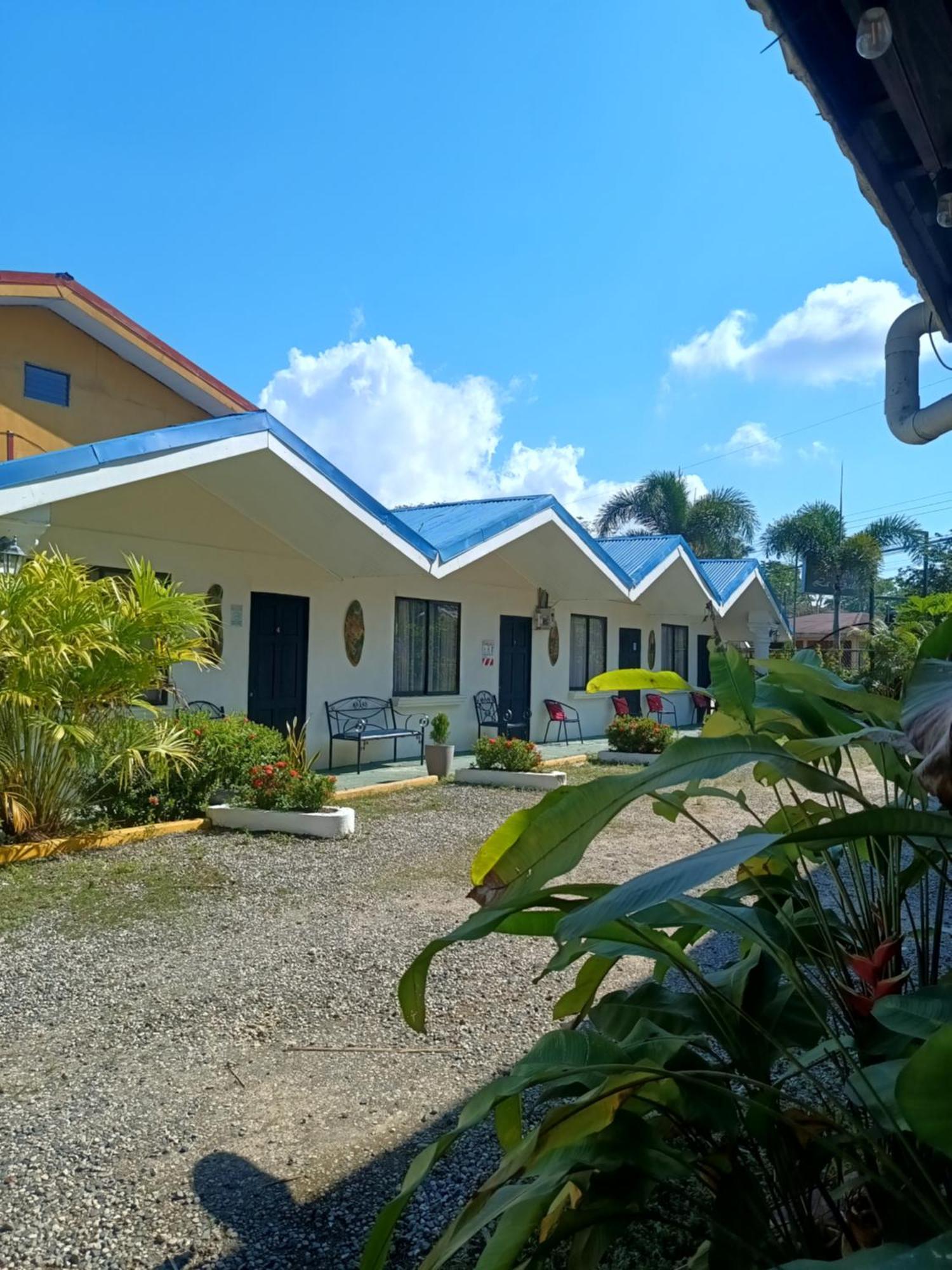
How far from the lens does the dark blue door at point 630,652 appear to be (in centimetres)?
1845

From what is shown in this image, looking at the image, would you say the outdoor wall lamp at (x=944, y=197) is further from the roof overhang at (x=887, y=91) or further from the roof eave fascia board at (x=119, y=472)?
the roof eave fascia board at (x=119, y=472)

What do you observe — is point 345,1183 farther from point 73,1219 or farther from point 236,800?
point 236,800

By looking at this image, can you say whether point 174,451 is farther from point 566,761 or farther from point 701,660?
point 701,660

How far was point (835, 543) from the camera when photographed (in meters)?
37.1

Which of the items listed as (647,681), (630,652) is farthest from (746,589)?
(647,681)

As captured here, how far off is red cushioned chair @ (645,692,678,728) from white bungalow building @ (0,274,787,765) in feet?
3.45

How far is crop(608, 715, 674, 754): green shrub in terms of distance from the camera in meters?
13.4

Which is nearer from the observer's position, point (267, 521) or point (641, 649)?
point (267, 521)

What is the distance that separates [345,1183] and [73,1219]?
29.9 inches

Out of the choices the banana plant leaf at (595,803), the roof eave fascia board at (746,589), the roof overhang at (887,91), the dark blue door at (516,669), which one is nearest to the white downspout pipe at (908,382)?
the roof overhang at (887,91)

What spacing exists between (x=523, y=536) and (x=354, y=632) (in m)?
3.08

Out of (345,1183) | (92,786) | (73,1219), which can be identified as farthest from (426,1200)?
(92,786)

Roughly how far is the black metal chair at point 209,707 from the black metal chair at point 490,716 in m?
5.09

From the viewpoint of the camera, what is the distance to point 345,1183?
8.43 feet
